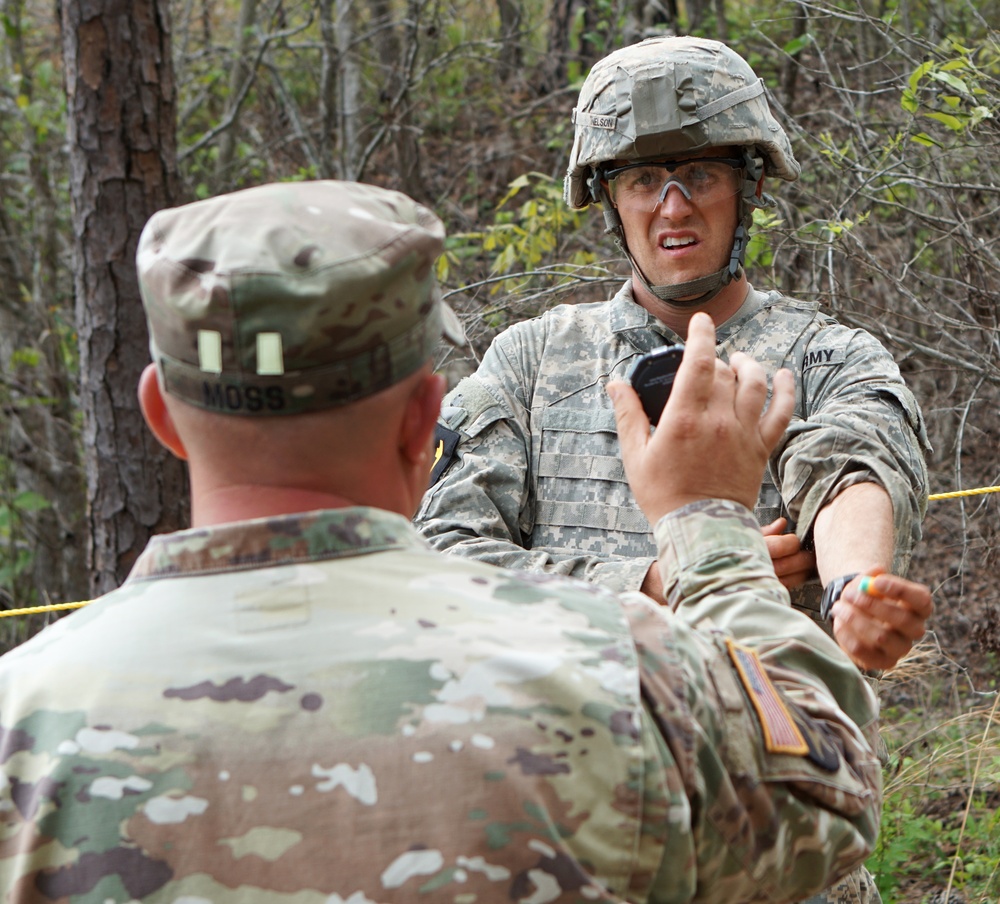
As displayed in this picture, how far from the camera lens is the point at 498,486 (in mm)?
2736

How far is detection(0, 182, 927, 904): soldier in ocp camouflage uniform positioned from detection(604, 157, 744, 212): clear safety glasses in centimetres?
158

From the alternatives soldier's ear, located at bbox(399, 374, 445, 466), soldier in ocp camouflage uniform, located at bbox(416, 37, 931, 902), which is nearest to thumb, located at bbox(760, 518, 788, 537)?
soldier in ocp camouflage uniform, located at bbox(416, 37, 931, 902)

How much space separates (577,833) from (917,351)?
405 cm

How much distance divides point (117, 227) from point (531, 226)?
181cm

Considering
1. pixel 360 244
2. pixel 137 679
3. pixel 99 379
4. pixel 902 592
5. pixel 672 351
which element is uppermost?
pixel 360 244

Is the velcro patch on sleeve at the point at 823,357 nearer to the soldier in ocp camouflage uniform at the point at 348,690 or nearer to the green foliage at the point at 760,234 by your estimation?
the soldier in ocp camouflage uniform at the point at 348,690

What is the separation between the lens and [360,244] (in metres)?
1.38

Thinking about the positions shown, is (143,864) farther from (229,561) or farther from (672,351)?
(672,351)

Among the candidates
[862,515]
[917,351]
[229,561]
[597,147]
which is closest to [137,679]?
[229,561]

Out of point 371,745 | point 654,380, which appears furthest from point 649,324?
point 371,745

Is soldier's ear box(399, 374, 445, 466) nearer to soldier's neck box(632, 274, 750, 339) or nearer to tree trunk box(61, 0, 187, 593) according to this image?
soldier's neck box(632, 274, 750, 339)

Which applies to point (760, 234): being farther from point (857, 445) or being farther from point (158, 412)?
point (158, 412)

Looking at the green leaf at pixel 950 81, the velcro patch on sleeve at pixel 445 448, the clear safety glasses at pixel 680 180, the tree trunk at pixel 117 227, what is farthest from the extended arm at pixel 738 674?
the tree trunk at pixel 117 227

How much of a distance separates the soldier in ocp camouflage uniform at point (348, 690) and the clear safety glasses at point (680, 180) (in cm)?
158
